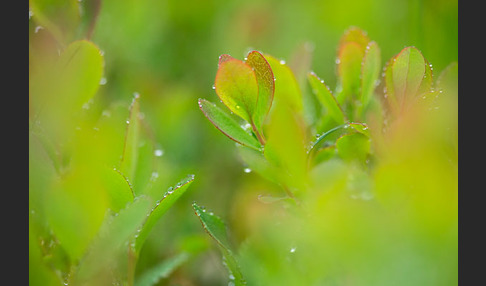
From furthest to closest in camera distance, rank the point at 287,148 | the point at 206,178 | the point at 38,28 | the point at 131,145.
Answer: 1. the point at 206,178
2. the point at 38,28
3. the point at 131,145
4. the point at 287,148

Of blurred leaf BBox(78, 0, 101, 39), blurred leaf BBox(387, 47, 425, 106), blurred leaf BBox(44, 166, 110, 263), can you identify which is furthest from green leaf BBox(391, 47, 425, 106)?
blurred leaf BBox(78, 0, 101, 39)

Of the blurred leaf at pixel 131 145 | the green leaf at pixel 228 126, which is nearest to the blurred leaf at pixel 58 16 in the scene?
the blurred leaf at pixel 131 145

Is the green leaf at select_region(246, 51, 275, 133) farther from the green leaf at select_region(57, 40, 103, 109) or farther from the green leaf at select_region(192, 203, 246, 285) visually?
the green leaf at select_region(57, 40, 103, 109)

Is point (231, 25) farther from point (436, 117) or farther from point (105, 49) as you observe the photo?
point (436, 117)

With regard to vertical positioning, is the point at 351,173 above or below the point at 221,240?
above

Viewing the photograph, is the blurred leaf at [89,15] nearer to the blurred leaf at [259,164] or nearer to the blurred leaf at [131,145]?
the blurred leaf at [131,145]

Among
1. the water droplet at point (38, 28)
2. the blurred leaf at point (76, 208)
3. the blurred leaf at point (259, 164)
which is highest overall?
the water droplet at point (38, 28)

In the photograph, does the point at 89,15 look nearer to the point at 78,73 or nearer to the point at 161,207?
the point at 78,73

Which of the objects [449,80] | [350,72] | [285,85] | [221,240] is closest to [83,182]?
[221,240]
